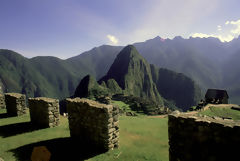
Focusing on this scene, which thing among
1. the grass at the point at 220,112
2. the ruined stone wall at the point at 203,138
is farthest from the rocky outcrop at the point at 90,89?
the ruined stone wall at the point at 203,138

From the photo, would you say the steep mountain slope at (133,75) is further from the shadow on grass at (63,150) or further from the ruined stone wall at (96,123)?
the shadow on grass at (63,150)

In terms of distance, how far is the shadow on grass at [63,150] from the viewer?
806 cm

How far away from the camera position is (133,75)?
177250mm

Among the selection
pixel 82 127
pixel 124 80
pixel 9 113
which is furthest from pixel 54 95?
pixel 82 127

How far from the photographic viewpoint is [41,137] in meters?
10.6

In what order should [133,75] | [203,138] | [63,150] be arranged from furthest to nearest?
[133,75] < [63,150] < [203,138]

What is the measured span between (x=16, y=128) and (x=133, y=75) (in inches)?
6566

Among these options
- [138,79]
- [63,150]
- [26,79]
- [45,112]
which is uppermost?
[26,79]

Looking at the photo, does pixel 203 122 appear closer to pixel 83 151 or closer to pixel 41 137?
pixel 83 151

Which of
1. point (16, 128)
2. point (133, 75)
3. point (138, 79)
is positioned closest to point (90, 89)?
point (16, 128)

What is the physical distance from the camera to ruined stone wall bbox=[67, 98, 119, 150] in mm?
8593

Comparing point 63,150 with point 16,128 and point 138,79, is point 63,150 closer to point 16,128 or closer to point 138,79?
point 16,128

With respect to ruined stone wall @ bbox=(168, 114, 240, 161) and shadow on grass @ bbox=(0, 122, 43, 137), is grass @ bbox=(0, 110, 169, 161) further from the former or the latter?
ruined stone wall @ bbox=(168, 114, 240, 161)

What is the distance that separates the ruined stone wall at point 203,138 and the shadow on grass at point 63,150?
470 centimetres
